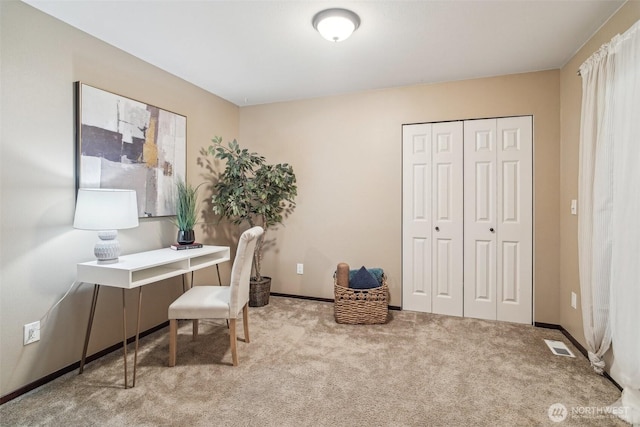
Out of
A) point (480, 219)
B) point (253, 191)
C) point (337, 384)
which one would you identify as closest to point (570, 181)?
point (480, 219)

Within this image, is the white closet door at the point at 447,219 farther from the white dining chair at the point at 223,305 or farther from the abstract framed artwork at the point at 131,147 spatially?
the abstract framed artwork at the point at 131,147

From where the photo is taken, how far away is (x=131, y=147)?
261 cm

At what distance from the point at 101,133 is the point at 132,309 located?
147cm

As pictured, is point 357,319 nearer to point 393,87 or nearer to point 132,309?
point 132,309

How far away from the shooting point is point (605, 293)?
2020 mm

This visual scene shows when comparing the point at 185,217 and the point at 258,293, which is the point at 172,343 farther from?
the point at 258,293

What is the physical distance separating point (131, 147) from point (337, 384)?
2420mm

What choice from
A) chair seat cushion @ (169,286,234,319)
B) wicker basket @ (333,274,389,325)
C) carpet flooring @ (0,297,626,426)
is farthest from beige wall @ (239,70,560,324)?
chair seat cushion @ (169,286,234,319)

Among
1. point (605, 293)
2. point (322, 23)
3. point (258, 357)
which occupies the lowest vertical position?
point (258, 357)

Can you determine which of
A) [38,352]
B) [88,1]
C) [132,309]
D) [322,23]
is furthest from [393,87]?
[38,352]

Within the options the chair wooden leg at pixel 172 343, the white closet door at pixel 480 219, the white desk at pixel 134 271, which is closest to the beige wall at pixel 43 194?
the white desk at pixel 134 271

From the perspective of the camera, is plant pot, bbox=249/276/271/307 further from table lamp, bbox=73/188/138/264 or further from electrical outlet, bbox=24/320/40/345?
electrical outlet, bbox=24/320/40/345

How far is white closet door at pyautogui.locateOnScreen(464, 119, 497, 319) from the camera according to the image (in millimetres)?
3094

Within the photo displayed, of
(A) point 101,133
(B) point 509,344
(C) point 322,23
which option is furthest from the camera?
(B) point 509,344
